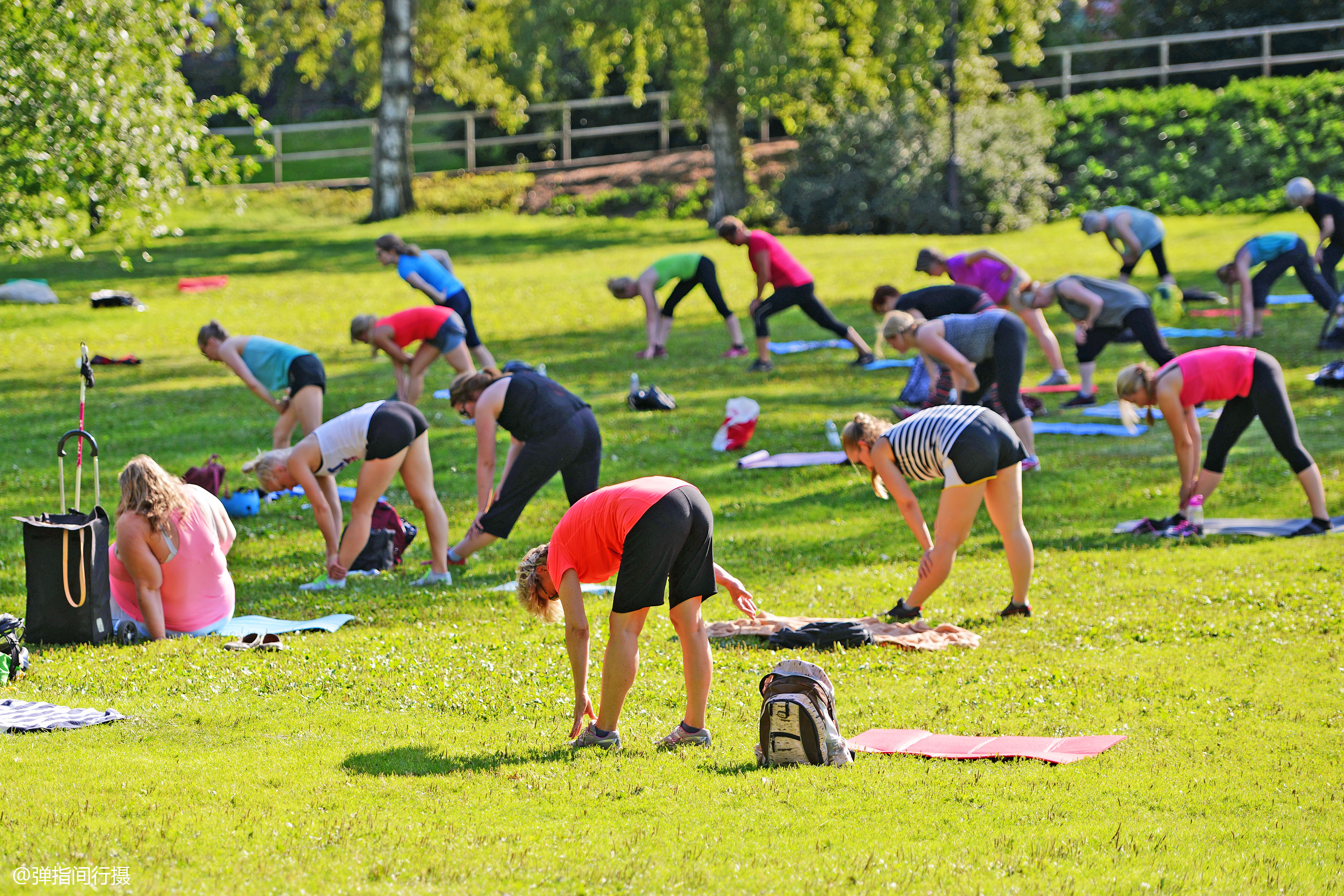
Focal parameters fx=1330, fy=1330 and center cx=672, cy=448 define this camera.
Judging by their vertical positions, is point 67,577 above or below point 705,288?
below

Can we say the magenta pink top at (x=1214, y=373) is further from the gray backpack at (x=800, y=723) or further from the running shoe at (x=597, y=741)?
the running shoe at (x=597, y=741)

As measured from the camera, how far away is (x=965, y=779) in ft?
19.5

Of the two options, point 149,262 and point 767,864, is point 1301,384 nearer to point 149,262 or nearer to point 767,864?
point 767,864

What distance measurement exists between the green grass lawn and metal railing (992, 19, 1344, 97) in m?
20.0

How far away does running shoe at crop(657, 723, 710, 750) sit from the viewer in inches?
251

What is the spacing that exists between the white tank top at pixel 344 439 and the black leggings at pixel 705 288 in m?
9.70

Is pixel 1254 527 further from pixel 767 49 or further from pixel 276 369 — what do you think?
pixel 767 49

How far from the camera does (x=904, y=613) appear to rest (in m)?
9.00

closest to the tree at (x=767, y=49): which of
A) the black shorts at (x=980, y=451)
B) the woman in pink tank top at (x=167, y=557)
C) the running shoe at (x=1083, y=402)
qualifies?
the running shoe at (x=1083, y=402)

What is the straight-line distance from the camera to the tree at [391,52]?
31.4 m

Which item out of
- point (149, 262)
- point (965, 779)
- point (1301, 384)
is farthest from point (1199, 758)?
point (149, 262)

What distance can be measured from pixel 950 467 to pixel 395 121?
84.6 feet

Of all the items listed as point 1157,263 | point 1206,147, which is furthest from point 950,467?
point 1206,147

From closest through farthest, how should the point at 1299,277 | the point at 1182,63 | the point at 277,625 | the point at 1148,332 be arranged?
the point at 277,625 < the point at 1148,332 < the point at 1299,277 < the point at 1182,63
